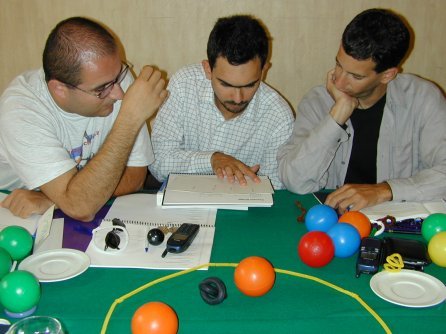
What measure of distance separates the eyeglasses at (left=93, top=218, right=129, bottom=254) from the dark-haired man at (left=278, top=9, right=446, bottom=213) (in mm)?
737

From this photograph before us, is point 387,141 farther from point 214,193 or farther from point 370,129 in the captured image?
point 214,193

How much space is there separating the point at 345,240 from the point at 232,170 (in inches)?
25.2

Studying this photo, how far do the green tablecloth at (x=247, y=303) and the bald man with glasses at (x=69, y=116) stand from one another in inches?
16.5

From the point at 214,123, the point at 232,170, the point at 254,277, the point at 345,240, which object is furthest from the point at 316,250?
the point at 214,123

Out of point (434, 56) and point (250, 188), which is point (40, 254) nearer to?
point (250, 188)

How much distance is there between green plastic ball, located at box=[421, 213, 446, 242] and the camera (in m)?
1.41

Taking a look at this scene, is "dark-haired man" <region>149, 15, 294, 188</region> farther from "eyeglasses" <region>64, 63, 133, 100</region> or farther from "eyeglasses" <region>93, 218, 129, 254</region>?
"eyeglasses" <region>93, 218, 129, 254</region>

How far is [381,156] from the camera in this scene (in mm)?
2092

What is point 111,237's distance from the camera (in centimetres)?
135

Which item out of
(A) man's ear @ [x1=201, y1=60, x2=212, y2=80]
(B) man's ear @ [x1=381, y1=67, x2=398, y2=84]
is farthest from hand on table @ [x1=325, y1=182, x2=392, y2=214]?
(A) man's ear @ [x1=201, y1=60, x2=212, y2=80]

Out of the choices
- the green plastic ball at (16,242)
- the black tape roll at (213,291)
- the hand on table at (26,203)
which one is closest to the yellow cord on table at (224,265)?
the black tape roll at (213,291)

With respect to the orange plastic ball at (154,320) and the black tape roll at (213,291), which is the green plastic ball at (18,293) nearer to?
the orange plastic ball at (154,320)

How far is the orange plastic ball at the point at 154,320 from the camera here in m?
0.98

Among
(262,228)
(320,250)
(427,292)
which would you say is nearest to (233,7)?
(262,228)
